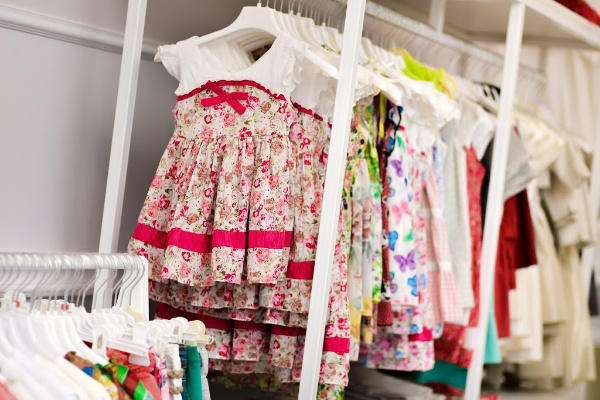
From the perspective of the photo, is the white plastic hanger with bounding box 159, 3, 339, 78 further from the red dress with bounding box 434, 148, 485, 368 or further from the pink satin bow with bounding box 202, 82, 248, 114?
the red dress with bounding box 434, 148, 485, 368

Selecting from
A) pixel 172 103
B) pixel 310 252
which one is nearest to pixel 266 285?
pixel 310 252

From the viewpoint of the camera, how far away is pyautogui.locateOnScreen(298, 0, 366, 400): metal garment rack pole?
6.10ft

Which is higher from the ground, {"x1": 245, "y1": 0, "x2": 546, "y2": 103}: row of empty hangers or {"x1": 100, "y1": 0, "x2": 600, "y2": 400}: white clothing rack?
{"x1": 245, "y1": 0, "x2": 546, "y2": 103}: row of empty hangers

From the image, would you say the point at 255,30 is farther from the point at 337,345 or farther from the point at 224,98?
the point at 337,345

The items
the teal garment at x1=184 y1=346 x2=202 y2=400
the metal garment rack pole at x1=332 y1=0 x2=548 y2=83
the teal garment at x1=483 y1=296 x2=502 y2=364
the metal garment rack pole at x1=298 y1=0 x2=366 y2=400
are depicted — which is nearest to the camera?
the teal garment at x1=184 y1=346 x2=202 y2=400

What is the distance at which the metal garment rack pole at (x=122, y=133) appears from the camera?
2084 mm

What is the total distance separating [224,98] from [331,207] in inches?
16.3

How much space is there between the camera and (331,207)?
1.89m

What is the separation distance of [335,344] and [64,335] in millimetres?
785

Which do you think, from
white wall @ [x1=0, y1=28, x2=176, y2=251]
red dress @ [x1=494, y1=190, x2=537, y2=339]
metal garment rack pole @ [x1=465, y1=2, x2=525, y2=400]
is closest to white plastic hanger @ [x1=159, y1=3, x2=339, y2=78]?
white wall @ [x1=0, y1=28, x2=176, y2=251]

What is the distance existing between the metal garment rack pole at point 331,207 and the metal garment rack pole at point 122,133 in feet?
1.90

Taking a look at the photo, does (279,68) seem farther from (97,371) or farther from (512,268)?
(512,268)

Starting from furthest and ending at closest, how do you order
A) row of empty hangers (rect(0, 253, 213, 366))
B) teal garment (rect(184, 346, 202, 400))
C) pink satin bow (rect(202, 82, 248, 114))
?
pink satin bow (rect(202, 82, 248, 114))
teal garment (rect(184, 346, 202, 400))
row of empty hangers (rect(0, 253, 213, 366))

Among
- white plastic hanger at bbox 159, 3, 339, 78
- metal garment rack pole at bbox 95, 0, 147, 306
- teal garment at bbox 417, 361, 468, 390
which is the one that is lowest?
teal garment at bbox 417, 361, 468, 390
